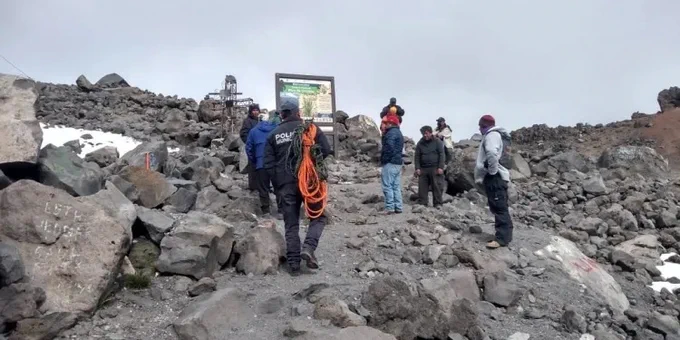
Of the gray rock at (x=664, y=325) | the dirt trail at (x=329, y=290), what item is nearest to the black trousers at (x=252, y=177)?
the dirt trail at (x=329, y=290)

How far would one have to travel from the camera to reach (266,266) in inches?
276

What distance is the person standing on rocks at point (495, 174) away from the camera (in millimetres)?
8664

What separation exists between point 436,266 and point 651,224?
7009 millimetres

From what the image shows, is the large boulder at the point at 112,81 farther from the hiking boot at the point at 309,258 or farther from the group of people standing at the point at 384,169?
the hiking boot at the point at 309,258

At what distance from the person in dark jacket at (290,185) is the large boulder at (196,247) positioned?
0.76 m

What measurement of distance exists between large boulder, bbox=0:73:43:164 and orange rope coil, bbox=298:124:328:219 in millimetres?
3113

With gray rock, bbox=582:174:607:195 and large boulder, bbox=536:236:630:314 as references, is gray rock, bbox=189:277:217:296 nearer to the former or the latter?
large boulder, bbox=536:236:630:314

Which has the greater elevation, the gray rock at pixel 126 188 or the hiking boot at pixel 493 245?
the gray rock at pixel 126 188

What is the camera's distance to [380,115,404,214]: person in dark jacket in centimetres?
1099

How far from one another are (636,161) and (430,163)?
1008cm

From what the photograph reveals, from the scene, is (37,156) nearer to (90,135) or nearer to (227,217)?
(227,217)

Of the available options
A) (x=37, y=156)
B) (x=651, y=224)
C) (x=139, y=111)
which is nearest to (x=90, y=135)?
(x=139, y=111)

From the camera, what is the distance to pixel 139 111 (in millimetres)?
23625

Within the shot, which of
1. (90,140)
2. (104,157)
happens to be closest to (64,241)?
(104,157)
